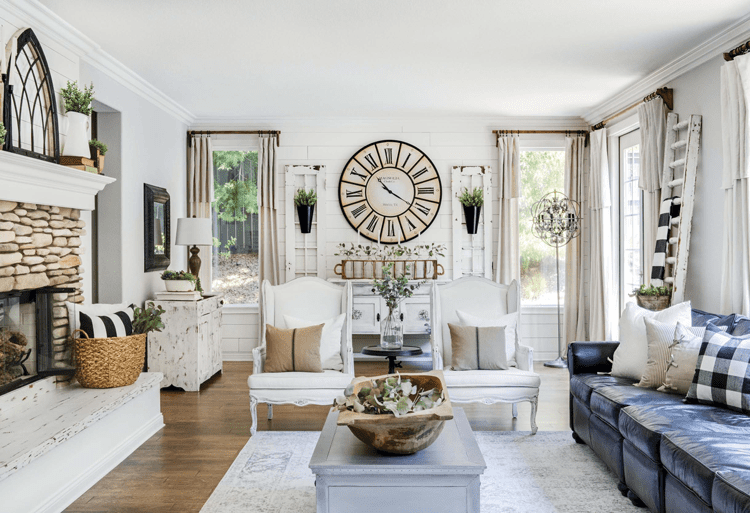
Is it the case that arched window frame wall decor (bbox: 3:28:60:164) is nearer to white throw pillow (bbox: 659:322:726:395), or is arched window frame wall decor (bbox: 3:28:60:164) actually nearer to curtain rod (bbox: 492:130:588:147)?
white throw pillow (bbox: 659:322:726:395)

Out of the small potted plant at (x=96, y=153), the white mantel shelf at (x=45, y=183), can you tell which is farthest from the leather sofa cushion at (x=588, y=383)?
the small potted plant at (x=96, y=153)

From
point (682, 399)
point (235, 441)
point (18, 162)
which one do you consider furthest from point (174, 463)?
point (682, 399)

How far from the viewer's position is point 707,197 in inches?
170

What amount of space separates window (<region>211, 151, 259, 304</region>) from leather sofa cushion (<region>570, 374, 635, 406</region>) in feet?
13.6

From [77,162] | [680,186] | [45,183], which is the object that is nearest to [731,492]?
[680,186]

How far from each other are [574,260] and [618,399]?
3.70 metres

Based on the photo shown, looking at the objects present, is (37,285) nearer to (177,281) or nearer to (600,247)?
(177,281)

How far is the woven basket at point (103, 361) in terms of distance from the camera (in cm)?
372

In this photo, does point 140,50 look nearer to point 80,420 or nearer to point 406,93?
point 406,93

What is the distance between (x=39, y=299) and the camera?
3.60 metres

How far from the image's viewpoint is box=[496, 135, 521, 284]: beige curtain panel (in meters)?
6.68

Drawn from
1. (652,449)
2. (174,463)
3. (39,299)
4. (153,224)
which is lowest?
(174,463)

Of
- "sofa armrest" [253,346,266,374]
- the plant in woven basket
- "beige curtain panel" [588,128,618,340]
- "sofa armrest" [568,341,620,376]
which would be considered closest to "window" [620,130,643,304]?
"beige curtain panel" [588,128,618,340]

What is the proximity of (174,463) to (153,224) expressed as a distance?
2752mm
